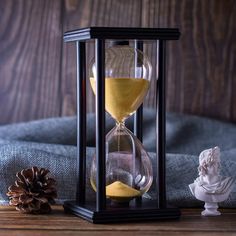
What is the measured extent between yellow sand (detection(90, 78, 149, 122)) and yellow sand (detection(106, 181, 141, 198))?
0.11m

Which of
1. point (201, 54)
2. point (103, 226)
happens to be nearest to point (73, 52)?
point (201, 54)

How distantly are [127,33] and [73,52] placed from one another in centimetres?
75

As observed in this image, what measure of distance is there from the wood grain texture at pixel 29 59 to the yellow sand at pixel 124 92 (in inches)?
28.6

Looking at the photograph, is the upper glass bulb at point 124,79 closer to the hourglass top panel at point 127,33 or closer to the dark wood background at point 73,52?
the hourglass top panel at point 127,33

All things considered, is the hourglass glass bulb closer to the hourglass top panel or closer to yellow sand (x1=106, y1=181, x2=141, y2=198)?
yellow sand (x1=106, y1=181, x2=141, y2=198)

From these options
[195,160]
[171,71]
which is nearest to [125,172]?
[195,160]

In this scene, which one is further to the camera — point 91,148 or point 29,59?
point 29,59

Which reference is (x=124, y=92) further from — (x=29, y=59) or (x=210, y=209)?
(x=29, y=59)

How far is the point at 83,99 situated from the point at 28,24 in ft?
2.31

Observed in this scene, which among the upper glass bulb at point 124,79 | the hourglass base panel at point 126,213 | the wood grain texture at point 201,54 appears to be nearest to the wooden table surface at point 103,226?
the hourglass base panel at point 126,213

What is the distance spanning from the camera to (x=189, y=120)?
171cm

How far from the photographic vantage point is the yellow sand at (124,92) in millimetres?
1075

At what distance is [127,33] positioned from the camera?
1.05 meters

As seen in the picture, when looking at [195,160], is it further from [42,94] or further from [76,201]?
[42,94]
